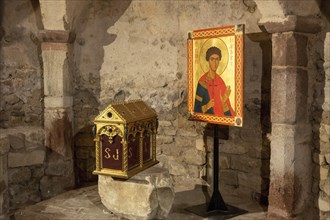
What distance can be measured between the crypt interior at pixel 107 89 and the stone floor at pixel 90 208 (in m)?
0.13

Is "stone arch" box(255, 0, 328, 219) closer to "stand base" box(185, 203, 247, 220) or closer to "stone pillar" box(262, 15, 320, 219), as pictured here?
"stone pillar" box(262, 15, 320, 219)

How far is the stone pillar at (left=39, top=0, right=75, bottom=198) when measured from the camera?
15.1 feet

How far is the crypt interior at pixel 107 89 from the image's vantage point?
4.28 meters

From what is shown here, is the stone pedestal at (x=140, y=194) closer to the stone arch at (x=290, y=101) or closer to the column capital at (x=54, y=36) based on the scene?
the stone arch at (x=290, y=101)

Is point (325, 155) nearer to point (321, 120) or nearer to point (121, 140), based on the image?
point (321, 120)

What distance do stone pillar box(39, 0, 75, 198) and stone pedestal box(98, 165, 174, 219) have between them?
4.30ft

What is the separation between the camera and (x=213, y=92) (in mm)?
3693

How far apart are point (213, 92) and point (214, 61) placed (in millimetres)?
288

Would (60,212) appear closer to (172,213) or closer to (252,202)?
(172,213)

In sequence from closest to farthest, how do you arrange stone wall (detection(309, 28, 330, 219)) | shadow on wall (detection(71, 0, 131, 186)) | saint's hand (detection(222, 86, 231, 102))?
1. stone wall (detection(309, 28, 330, 219))
2. saint's hand (detection(222, 86, 231, 102))
3. shadow on wall (detection(71, 0, 131, 186))

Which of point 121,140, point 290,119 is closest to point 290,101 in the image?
point 290,119

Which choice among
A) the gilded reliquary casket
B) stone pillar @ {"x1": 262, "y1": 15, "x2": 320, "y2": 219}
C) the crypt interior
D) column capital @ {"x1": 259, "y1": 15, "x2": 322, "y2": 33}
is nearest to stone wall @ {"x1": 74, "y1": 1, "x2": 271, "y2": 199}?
the crypt interior

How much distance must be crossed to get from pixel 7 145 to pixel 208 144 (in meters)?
2.28

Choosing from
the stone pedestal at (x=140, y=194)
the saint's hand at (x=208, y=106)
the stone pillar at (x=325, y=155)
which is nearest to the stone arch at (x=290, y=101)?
the stone pillar at (x=325, y=155)
